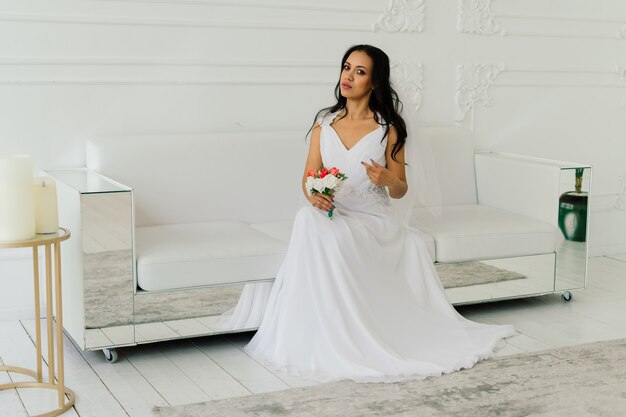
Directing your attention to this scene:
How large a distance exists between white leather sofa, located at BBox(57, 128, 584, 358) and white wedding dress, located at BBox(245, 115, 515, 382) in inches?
8.5

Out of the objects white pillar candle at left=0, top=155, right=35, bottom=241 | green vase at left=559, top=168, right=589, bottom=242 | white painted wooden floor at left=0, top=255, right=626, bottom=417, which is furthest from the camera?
green vase at left=559, top=168, right=589, bottom=242

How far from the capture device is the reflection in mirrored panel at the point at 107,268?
3316mm

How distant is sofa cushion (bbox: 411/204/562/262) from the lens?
4043mm

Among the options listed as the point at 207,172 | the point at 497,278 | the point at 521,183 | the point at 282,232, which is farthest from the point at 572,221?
the point at 207,172

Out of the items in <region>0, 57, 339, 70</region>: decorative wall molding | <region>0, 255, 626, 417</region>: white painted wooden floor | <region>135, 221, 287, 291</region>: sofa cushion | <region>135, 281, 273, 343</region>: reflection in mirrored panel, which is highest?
<region>0, 57, 339, 70</region>: decorative wall molding

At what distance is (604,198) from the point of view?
5.60 meters

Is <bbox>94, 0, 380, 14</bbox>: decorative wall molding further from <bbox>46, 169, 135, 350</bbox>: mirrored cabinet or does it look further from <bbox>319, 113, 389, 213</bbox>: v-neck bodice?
<bbox>46, 169, 135, 350</bbox>: mirrored cabinet

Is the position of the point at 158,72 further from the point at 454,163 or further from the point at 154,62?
the point at 454,163

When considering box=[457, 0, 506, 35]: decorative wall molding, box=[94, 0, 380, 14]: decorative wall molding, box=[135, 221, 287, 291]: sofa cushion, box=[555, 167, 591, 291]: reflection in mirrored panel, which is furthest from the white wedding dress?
box=[457, 0, 506, 35]: decorative wall molding

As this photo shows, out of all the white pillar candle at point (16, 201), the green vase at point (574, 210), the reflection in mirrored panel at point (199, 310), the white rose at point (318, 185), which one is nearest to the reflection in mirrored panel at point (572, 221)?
the green vase at point (574, 210)

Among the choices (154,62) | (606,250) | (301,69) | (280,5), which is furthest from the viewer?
(606,250)

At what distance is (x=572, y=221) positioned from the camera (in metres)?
Result: 4.35

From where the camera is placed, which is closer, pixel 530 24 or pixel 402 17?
pixel 402 17

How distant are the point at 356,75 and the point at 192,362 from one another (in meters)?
1.39
